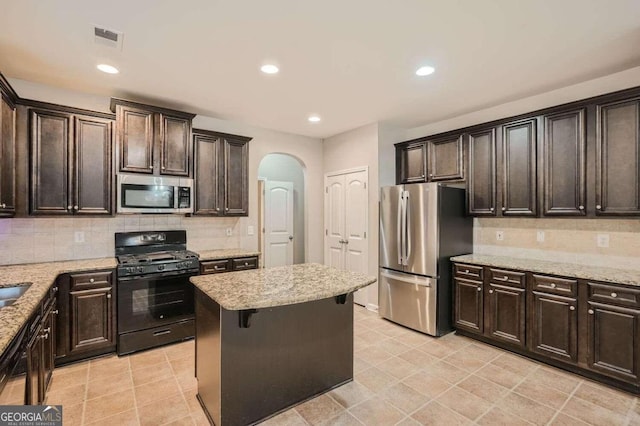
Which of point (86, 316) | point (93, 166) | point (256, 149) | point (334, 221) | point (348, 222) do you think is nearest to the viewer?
point (86, 316)

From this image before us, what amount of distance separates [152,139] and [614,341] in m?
4.80

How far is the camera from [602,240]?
3.08 metres

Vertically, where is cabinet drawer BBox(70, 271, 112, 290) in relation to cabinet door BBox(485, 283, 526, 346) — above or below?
above

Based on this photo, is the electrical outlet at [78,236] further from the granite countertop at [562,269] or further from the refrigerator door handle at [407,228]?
the granite countertop at [562,269]

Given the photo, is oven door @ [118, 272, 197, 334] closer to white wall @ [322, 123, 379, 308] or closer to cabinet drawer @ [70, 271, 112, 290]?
cabinet drawer @ [70, 271, 112, 290]

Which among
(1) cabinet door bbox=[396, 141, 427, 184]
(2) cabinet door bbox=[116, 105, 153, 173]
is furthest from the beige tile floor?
(1) cabinet door bbox=[396, 141, 427, 184]

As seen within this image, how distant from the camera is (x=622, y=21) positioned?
7.04 feet

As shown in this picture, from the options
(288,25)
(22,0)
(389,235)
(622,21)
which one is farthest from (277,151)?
(622,21)

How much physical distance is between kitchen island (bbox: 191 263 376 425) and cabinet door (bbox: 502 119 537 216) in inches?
82.1

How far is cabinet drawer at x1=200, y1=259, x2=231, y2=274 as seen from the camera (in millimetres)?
3688

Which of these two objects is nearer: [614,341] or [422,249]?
[614,341]

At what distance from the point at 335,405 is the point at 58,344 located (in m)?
2.58

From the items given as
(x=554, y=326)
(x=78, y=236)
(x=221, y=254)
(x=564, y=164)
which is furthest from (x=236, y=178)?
(x=554, y=326)

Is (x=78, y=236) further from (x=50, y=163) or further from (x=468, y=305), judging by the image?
(x=468, y=305)
